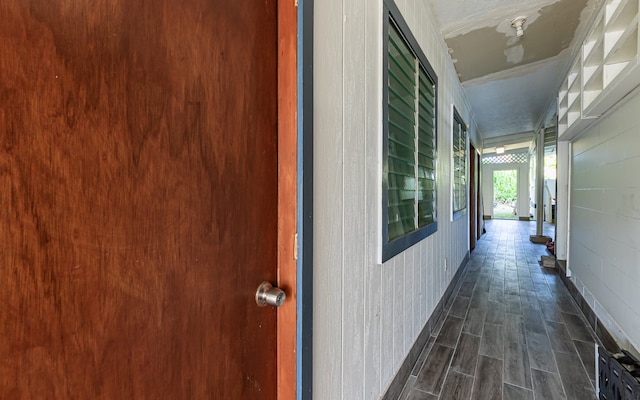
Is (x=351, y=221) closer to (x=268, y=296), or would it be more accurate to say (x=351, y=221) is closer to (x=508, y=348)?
(x=268, y=296)

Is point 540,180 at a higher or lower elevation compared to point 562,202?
higher

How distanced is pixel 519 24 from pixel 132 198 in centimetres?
294

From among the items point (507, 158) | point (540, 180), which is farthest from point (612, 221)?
point (507, 158)

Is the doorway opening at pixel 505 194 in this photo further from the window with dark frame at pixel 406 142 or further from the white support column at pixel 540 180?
the window with dark frame at pixel 406 142

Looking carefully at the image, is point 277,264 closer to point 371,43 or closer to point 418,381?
point 371,43

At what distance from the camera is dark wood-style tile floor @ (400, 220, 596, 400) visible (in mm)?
1667

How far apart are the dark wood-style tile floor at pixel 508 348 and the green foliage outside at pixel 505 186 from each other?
9.13 m

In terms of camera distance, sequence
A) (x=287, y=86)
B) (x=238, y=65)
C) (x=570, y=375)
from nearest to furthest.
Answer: (x=238, y=65) < (x=287, y=86) < (x=570, y=375)

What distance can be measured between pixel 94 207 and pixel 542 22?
3.19 meters

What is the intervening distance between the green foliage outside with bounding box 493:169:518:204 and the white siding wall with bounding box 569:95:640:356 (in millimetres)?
9553

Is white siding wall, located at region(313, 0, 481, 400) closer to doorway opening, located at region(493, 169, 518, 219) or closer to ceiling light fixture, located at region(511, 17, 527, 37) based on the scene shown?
ceiling light fixture, located at region(511, 17, 527, 37)

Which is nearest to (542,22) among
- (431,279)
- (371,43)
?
(371,43)

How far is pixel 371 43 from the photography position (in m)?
1.30

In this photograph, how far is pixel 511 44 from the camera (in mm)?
2633
